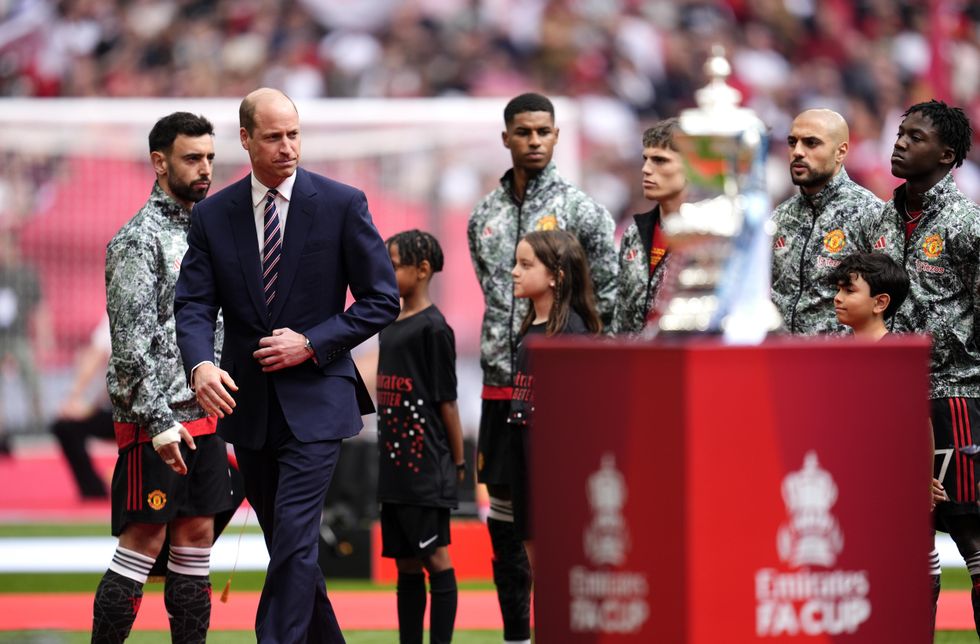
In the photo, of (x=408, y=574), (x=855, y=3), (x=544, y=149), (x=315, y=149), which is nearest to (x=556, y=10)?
(x=855, y=3)

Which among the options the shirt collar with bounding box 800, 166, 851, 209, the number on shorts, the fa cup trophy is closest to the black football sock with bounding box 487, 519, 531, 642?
the number on shorts

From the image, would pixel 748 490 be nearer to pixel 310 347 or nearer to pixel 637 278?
pixel 310 347

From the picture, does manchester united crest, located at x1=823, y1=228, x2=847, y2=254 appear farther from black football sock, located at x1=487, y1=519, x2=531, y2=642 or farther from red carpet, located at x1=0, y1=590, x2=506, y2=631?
red carpet, located at x1=0, y1=590, x2=506, y2=631

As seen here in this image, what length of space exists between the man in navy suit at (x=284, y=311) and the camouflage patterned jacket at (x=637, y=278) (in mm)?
1058

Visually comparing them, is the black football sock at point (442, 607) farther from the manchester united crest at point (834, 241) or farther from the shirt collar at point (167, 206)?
the manchester united crest at point (834, 241)

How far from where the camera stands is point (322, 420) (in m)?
5.08

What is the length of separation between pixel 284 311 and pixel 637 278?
1446 mm

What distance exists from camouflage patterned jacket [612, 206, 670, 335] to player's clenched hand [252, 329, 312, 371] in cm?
143

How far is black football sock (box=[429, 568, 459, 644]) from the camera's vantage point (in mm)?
6012

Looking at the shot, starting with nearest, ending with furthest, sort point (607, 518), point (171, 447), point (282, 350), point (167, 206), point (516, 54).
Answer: point (607, 518), point (282, 350), point (171, 447), point (167, 206), point (516, 54)

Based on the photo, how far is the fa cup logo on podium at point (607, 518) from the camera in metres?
3.43

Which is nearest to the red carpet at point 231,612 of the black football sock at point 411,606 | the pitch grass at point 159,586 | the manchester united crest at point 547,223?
the pitch grass at point 159,586

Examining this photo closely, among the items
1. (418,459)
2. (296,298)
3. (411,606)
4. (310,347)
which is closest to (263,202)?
(296,298)

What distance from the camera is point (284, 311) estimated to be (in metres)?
5.15
